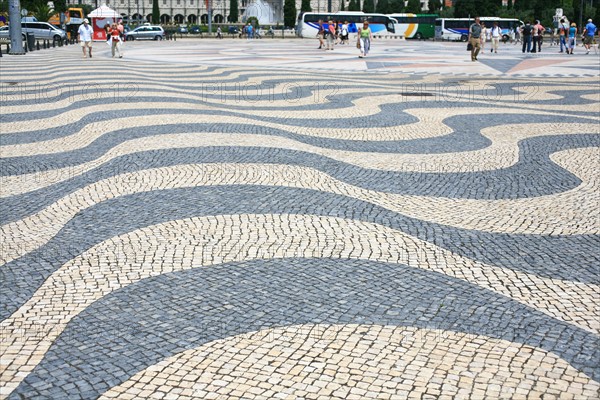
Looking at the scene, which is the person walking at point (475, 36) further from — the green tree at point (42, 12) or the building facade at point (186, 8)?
the building facade at point (186, 8)

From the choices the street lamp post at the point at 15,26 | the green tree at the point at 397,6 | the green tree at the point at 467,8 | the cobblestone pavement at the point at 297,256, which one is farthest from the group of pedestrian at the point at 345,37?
the green tree at the point at 397,6

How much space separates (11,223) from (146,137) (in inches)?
150

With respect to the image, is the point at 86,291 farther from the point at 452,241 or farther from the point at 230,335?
the point at 452,241

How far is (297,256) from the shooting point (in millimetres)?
5590

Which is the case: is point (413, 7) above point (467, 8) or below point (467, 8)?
above

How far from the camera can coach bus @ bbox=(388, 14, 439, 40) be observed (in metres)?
67.1

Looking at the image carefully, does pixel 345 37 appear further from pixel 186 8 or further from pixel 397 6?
pixel 186 8

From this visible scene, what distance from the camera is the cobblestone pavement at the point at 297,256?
3.86 m

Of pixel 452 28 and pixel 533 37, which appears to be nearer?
pixel 533 37

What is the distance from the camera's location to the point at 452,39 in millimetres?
65500

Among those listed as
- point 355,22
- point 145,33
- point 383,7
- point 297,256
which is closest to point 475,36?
point 297,256

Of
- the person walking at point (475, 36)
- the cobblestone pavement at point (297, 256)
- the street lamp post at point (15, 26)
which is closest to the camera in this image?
the cobblestone pavement at point (297, 256)

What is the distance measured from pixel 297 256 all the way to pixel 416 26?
65051 millimetres

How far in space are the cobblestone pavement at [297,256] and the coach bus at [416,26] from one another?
187 feet
